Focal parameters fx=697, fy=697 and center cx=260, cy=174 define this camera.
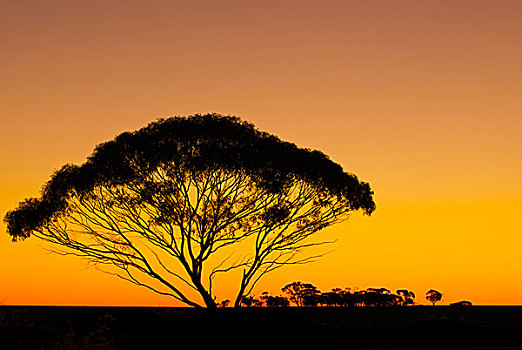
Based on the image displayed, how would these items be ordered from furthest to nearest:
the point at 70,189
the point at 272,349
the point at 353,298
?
the point at 353,298 → the point at 70,189 → the point at 272,349

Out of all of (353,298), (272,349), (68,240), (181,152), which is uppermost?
(181,152)

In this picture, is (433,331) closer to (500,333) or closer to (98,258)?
(500,333)

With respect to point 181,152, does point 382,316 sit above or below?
below

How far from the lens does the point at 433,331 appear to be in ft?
113

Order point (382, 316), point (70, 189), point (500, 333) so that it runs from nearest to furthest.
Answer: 1. point (500, 333)
2. point (70, 189)
3. point (382, 316)

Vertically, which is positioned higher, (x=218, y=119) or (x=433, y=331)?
(x=218, y=119)

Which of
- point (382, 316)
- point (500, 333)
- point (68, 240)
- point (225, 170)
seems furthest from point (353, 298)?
point (68, 240)

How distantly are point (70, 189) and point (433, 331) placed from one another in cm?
2052

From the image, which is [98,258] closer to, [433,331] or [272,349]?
[272,349]

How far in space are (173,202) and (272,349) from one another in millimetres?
10168

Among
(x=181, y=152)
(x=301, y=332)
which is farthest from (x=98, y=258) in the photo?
(x=301, y=332)

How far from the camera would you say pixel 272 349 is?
30.5 m

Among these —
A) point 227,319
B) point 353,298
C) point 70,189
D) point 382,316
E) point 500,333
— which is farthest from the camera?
point 353,298

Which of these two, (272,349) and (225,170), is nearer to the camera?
(272,349)
